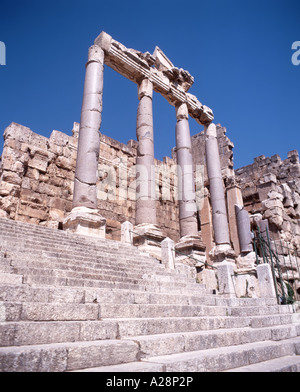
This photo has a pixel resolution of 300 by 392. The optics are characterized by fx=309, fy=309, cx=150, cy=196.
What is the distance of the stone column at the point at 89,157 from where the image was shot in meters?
9.57

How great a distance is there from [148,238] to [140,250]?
3.59 feet

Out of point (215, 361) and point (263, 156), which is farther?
point (263, 156)

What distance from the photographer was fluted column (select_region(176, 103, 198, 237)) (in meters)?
13.1

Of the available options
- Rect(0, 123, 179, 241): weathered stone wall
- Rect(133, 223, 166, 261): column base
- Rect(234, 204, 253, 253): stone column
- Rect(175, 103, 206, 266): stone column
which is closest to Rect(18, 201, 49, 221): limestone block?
Rect(0, 123, 179, 241): weathered stone wall

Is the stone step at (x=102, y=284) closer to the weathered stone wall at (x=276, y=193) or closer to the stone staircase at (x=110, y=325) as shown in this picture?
the stone staircase at (x=110, y=325)

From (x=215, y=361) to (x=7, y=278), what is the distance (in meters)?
2.74

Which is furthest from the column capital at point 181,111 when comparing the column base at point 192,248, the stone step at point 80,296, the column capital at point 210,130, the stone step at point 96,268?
the stone step at point 80,296

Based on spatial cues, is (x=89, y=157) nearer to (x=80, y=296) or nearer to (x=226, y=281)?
(x=226, y=281)

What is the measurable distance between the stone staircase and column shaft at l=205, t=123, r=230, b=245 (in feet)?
24.0

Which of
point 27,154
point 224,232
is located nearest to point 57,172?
point 27,154

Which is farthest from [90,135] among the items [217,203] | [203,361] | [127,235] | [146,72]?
[203,361]

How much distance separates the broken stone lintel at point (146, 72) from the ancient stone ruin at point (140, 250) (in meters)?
0.06
